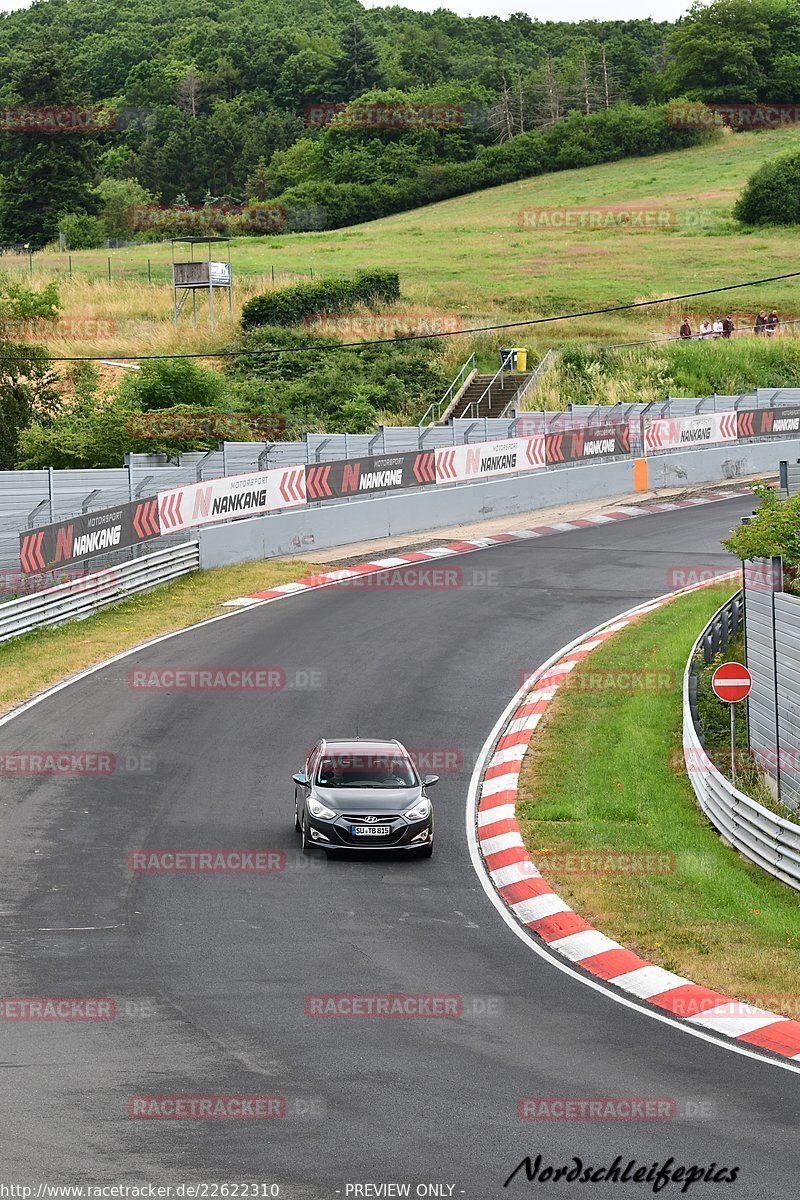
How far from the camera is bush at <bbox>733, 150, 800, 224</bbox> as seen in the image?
9712 cm

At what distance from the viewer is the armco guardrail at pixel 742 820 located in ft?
54.0

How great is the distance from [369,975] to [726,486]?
121 feet

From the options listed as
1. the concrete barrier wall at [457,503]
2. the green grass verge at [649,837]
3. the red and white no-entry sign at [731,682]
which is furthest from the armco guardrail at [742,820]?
the concrete barrier wall at [457,503]

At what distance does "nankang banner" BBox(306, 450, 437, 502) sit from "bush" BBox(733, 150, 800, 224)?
64.7 metres

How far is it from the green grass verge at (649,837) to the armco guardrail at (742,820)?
0.17 meters

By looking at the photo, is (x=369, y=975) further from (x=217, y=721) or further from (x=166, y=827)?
(x=217, y=721)

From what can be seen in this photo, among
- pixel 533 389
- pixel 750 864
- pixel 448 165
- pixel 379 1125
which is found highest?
pixel 448 165

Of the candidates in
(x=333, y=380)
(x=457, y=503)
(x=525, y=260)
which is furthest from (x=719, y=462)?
(x=525, y=260)

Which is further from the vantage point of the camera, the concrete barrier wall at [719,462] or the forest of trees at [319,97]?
the forest of trees at [319,97]

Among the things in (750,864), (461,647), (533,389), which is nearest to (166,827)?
(750,864)

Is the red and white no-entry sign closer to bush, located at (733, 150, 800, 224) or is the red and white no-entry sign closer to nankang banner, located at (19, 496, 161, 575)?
nankang banner, located at (19, 496, 161, 575)

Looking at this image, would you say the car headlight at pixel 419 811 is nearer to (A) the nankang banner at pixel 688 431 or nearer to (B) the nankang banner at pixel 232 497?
(B) the nankang banner at pixel 232 497

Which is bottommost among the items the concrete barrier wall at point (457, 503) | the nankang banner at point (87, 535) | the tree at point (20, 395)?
the concrete barrier wall at point (457, 503)

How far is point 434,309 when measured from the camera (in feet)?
213
